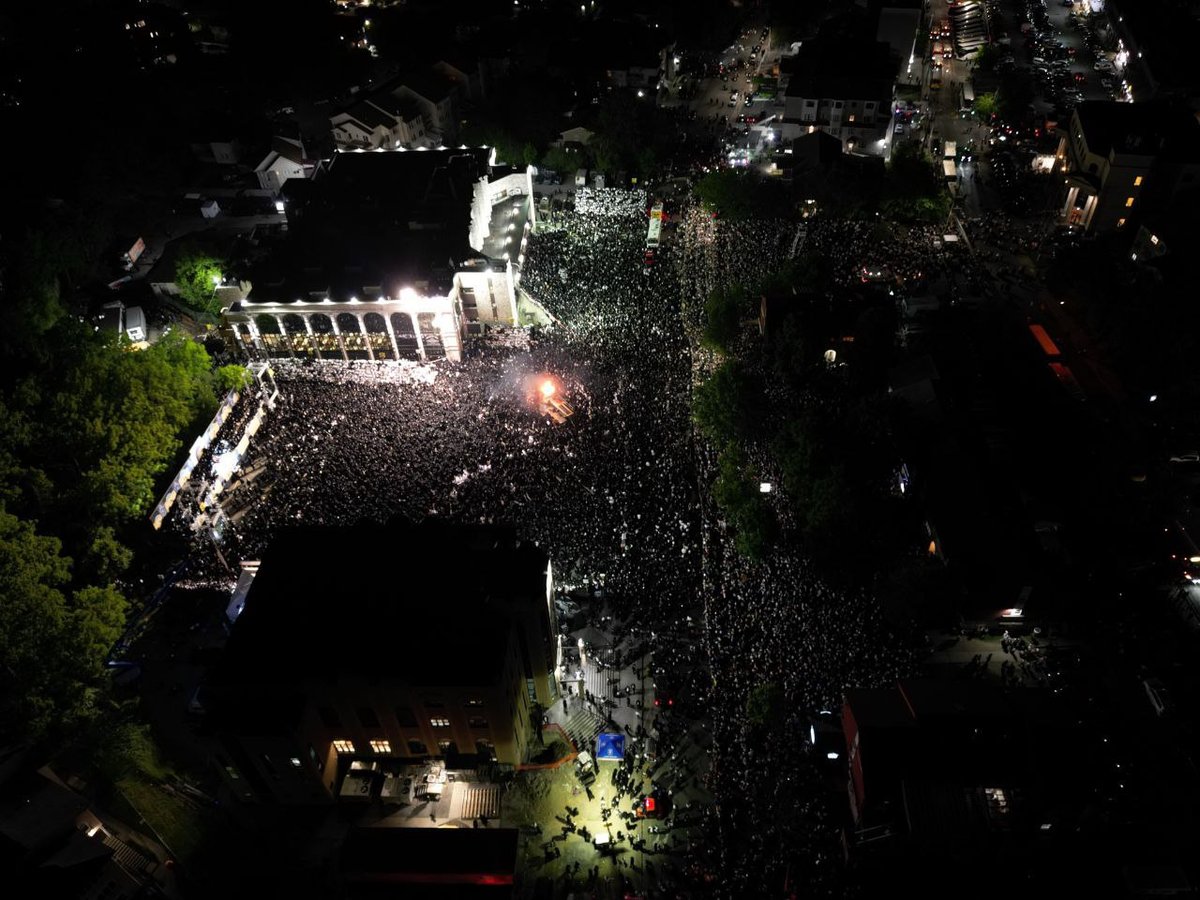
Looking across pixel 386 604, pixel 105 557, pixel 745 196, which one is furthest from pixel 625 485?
pixel 745 196

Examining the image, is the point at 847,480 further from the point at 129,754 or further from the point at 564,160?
the point at 564,160

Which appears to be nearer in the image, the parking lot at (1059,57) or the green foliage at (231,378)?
the green foliage at (231,378)

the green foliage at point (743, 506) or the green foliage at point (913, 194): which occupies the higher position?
the green foliage at point (913, 194)

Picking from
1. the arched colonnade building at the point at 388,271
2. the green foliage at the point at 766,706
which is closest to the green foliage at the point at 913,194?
the arched colonnade building at the point at 388,271

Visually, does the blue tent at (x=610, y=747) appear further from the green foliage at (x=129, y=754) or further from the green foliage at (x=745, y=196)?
the green foliage at (x=745, y=196)

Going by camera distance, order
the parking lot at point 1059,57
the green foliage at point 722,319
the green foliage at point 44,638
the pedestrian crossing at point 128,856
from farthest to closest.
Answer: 1. the parking lot at point 1059,57
2. the green foliage at point 722,319
3. the green foliage at point 44,638
4. the pedestrian crossing at point 128,856

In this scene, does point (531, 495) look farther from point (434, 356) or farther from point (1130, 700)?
point (1130, 700)

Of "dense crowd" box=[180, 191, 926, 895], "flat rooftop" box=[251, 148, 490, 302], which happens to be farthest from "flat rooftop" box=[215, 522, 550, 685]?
"flat rooftop" box=[251, 148, 490, 302]
